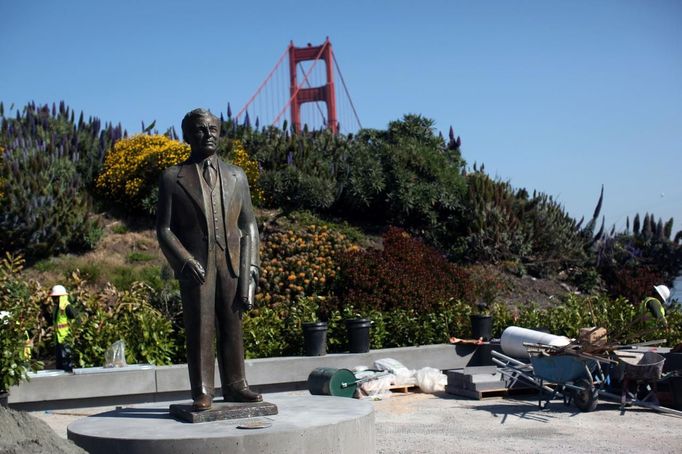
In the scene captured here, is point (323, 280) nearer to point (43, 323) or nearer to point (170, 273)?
point (170, 273)

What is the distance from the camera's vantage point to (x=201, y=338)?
7.00 metres

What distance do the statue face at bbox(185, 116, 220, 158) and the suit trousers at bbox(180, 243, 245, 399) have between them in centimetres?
76

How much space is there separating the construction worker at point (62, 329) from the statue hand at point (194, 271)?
5452 millimetres

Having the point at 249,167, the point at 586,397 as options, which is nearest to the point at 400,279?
the point at 586,397

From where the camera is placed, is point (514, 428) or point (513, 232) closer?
point (514, 428)

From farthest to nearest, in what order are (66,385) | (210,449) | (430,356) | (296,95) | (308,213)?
(296,95) → (308,213) → (430,356) → (66,385) → (210,449)

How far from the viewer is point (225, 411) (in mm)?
6871

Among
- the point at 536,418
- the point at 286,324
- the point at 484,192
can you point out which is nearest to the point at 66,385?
the point at 286,324

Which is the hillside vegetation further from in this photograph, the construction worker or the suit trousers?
the suit trousers

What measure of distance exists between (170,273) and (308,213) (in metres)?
4.04

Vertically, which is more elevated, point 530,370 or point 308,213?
point 308,213

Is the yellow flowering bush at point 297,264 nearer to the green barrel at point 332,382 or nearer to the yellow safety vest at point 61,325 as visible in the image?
the yellow safety vest at point 61,325

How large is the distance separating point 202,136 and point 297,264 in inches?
331

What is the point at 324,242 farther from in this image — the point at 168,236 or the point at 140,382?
the point at 168,236
